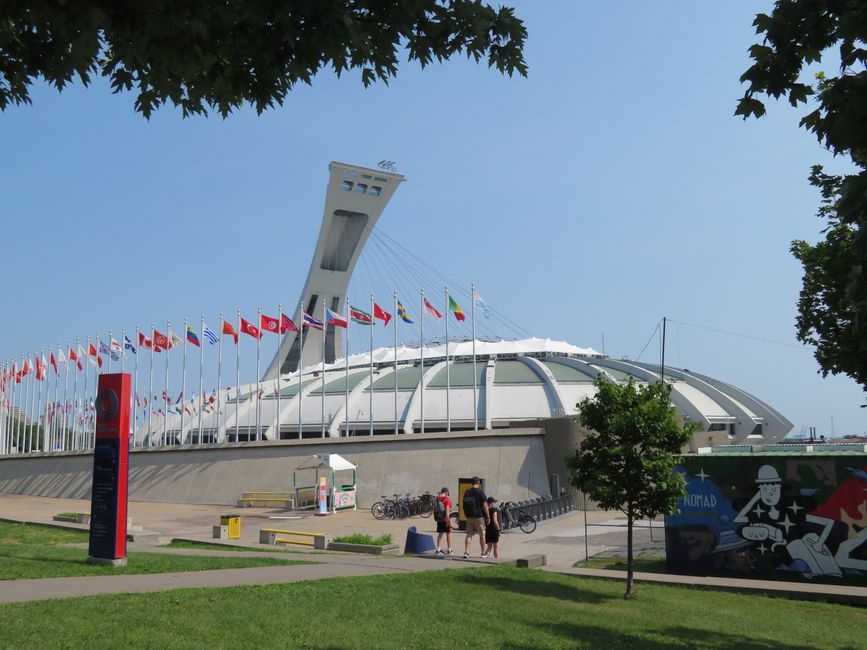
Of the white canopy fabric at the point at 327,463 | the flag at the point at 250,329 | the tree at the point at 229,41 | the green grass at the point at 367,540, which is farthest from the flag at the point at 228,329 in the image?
the tree at the point at 229,41

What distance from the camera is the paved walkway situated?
12.3 meters

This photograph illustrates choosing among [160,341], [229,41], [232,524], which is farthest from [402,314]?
[229,41]

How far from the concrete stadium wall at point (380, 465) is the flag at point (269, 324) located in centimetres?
613

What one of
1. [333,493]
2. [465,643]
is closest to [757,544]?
[465,643]

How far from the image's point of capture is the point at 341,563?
1659cm

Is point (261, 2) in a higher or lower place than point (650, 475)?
higher

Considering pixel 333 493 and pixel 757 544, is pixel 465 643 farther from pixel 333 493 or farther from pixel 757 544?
pixel 333 493

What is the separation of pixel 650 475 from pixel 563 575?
11.1 feet

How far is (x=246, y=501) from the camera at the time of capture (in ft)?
125

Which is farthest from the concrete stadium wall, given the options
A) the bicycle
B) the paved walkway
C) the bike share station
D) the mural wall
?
the mural wall

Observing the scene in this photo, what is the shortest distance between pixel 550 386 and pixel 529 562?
30.5 m

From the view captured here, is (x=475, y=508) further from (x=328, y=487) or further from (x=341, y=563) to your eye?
(x=328, y=487)

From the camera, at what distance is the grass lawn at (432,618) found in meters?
8.85

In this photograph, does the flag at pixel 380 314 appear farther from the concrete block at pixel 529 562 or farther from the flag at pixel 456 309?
the concrete block at pixel 529 562
